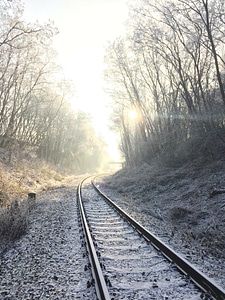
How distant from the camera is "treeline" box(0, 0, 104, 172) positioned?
13.2 metres

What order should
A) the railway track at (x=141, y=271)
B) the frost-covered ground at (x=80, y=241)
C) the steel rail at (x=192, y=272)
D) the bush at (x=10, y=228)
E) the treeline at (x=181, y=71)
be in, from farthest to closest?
the treeline at (x=181, y=71), the bush at (x=10, y=228), the frost-covered ground at (x=80, y=241), the railway track at (x=141, y=271), the steel rail at (x=192, y=272)

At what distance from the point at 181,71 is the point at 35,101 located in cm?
1636

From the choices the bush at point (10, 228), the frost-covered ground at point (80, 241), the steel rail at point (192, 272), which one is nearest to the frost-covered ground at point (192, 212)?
the frost-covered ground at point (80, 241)

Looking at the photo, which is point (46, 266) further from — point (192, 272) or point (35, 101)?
point (35, 101)

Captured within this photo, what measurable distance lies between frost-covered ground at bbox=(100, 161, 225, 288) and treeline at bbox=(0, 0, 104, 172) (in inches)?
343

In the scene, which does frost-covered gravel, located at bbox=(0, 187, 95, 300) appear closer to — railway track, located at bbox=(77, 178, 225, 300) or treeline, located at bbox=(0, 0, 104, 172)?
railway track, located at bbox=(77, 178, 225, 300)

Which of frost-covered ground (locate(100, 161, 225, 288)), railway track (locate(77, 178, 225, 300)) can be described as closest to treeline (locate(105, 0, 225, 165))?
frost-covered ground (locate(100, 161, 225, 288))

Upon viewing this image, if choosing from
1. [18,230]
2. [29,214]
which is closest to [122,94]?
[29,214]

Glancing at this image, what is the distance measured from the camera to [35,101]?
27.0 metres

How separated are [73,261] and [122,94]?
20736 millimetres

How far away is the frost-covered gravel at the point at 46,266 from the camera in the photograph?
3.69 m

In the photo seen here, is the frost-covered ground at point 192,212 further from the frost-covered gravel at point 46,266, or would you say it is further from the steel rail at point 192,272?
the frost-covered gravel at point 46,266

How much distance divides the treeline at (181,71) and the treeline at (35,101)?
5186mm

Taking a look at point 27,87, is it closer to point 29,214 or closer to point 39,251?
point 29,214
